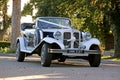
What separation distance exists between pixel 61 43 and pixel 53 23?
227cm

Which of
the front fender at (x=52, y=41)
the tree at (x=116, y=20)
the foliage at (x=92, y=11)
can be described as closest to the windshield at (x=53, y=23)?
the front fender at (x=52, y=41)

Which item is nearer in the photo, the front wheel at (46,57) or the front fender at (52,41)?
the front wheel at (46,57)

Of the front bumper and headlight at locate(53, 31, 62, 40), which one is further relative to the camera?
headlight at locate(53, 31, 62, 40)

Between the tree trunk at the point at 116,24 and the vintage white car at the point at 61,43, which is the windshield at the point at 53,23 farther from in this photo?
the tree trunk at the point at 116,24

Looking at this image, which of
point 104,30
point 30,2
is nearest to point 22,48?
point 104,30

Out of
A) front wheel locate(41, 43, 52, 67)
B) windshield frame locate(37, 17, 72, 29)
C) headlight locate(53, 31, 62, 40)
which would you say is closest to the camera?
front wheel locate(41, 43, 52, 67)

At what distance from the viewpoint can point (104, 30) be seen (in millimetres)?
49688

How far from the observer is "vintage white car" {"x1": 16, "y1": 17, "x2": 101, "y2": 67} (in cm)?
1723

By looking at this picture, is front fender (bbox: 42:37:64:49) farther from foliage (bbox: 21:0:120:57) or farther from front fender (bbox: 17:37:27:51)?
foliage (bbox: 21:0:120:57)

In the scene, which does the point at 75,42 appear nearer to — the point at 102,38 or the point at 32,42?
the point at 32,42

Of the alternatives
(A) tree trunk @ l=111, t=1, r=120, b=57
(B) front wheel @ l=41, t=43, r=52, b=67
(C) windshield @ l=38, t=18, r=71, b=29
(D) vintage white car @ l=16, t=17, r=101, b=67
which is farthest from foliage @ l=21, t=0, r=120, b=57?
(B) front wheel @ l=41, t=43, r=52, b=67

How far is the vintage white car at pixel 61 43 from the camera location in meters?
17.2

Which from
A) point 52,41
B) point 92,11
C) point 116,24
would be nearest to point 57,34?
point 52,41

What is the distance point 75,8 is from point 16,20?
4676 mm
